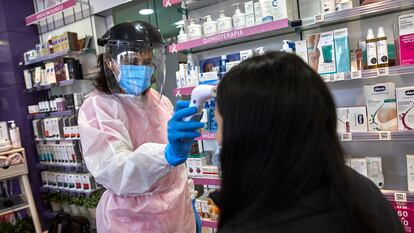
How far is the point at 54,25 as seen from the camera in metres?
3.97

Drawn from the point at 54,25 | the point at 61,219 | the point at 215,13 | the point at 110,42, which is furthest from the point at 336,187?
the point at 54,25

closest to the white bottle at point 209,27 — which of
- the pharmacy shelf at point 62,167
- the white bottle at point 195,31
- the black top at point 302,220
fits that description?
the white bottle at point 195,31

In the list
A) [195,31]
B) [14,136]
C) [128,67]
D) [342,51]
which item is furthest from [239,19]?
[14,136]

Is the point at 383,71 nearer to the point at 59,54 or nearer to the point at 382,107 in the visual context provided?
the point at 382,107

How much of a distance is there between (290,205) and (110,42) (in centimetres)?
102

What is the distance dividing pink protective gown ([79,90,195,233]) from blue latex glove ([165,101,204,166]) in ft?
0.14

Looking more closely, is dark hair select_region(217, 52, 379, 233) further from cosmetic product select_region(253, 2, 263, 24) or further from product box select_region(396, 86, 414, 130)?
cosmetic product select_region(253, 2, 263, 24)

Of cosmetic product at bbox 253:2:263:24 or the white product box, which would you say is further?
cosmetic product at bbox 253:2:263:24

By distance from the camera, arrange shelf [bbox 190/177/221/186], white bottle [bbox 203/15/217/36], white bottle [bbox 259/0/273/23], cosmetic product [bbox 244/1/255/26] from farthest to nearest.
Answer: shelf [bbox 190/177/221/186]
white bottle [bbox 203/15/217/36]
cosmetic product [bbox 244/1/255/26]
white bottle [bbox 259/0/273/23]

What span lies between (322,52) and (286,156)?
1.54 meters

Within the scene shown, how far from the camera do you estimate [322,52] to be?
77.0 inches

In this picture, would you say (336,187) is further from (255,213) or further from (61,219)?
(61,219)

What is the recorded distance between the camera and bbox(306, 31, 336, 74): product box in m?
1.93

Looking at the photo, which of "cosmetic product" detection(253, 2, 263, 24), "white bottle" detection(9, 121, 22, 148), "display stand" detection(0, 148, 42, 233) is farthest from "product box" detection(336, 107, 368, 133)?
"white bottle" detection(9, 121, 22, 148)
